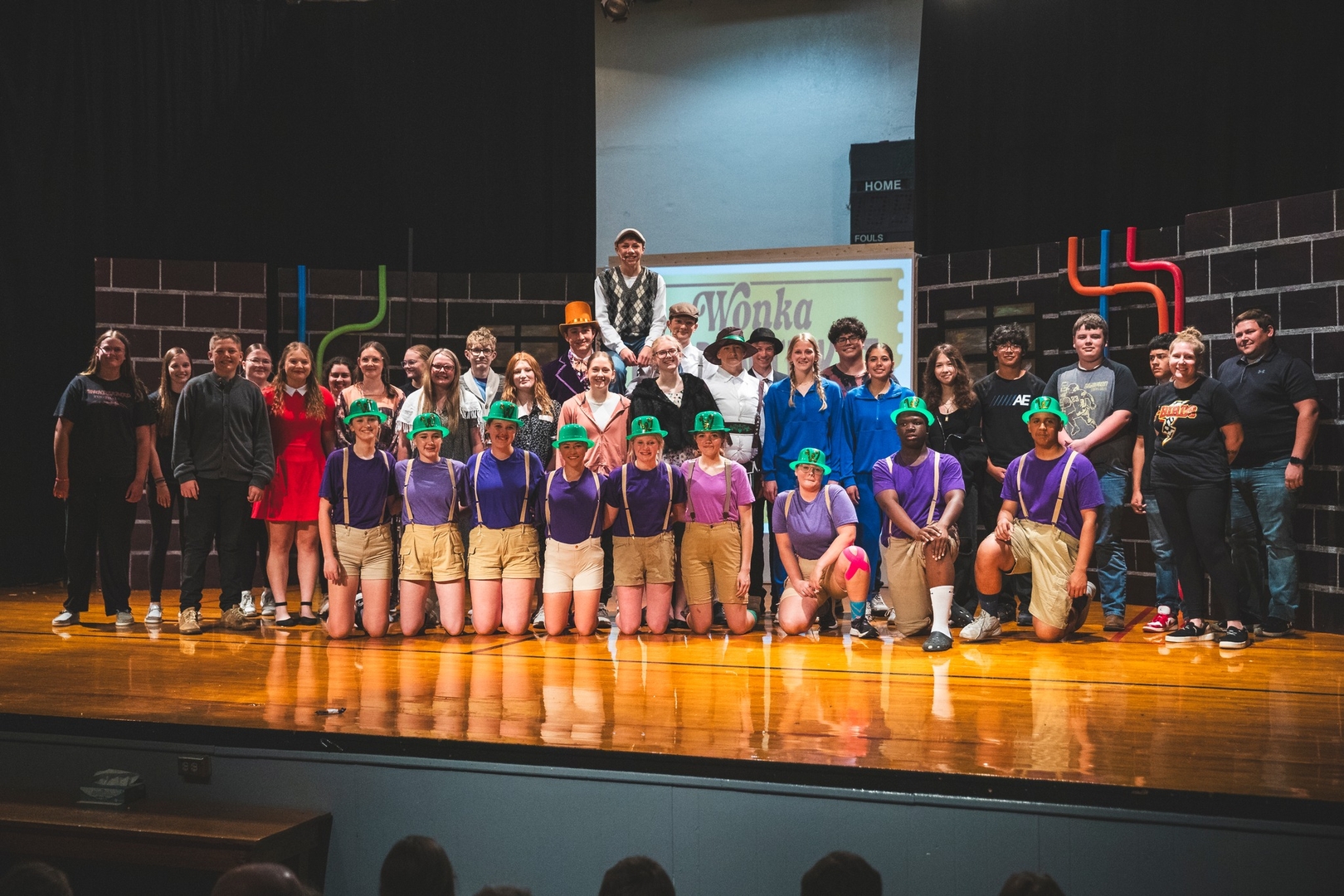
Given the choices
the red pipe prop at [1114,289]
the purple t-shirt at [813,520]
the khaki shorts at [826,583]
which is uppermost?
the red pipe prop at [1114,289]

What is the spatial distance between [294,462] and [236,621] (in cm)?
89

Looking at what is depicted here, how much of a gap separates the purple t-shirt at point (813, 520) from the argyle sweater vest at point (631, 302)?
4.78 feet

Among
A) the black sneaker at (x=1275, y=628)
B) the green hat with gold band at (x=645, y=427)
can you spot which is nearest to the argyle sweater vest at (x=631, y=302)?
the green hat with gold band at (x=645, y=427)

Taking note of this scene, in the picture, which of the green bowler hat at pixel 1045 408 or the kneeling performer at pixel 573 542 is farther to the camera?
the kneeling performer at pixel 573 542

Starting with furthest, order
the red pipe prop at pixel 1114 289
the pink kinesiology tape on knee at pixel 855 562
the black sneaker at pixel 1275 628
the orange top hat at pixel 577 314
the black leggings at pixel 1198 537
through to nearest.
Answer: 1. the red pipe prop at pixel 1114 289
2. the orange top hat at pixel 577 314
3. the pink kinesiology tape on knee at pixel 855 562
4. the black sneaker at pixel 1275 628
5. the black leggings at pixel 1198 537

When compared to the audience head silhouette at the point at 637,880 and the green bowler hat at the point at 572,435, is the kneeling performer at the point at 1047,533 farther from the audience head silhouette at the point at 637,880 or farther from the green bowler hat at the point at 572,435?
the audience head silhouette at the point at 637,880

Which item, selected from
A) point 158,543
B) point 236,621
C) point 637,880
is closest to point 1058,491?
point 637,880

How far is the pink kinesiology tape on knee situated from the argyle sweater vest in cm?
185

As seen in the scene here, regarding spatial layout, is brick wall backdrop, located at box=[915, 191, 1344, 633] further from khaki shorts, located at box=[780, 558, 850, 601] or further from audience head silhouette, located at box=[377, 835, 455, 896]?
audience head silhouette, located at box=[377, 835, 455, 896]

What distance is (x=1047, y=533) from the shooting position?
5.06 meters

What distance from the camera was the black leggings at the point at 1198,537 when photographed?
484 centimetres

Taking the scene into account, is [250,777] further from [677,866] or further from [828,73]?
[828,73]

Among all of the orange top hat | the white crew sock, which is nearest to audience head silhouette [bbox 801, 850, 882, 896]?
the white crew sock

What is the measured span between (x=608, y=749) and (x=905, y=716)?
1.03 meters
